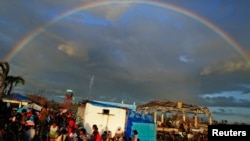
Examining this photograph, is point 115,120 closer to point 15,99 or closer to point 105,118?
point 105,118

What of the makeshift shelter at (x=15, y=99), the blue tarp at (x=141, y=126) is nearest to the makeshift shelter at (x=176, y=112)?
the blue tarp at (x=141, y=126)

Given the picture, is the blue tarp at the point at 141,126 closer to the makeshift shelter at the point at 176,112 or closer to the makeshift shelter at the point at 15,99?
the makeshift shelter at the point at 176,112

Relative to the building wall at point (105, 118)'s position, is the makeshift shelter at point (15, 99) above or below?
above

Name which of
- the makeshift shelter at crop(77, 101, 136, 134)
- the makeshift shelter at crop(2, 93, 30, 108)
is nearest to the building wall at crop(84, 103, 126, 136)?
the makeshift shelter at crop(77, 101, 136, 134)

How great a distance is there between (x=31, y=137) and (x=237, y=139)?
691cm

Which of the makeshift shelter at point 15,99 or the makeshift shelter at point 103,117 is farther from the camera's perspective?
the makeshift shelter at point 15,99

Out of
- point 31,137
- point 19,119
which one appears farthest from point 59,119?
point 31,137

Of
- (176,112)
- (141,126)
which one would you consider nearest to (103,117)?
(141,126)

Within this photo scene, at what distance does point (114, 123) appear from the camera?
20.8 m

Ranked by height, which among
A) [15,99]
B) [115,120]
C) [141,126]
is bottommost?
[141,126]

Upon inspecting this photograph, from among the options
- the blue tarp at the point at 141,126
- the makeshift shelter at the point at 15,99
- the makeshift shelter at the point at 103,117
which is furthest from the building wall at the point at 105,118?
the makeshift shelter at the point at 15,99

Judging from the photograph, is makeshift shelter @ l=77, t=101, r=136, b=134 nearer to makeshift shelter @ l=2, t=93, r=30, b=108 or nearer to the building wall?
the building wall

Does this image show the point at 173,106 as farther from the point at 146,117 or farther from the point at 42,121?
the point at 42,121

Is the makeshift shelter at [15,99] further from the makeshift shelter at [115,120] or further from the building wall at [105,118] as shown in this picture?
the building wall at [105,118]
